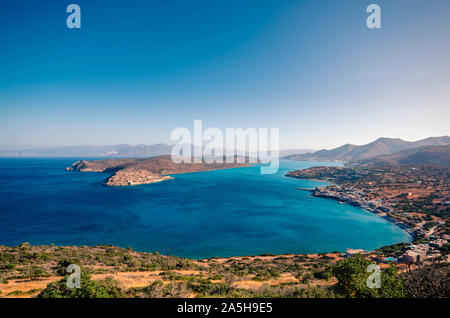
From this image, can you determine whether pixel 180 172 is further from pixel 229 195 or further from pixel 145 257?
pixel 145 257

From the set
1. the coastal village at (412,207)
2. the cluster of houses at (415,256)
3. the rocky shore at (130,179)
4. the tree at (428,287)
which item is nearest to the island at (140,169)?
the rocky shore at (130,179)

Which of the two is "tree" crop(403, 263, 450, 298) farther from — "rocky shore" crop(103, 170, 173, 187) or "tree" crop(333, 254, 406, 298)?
"rocky shore" crop(103, 170, 173, 187)

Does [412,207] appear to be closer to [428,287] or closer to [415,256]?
[415,256]

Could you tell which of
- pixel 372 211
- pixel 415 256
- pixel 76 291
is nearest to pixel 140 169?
pixel 372 211

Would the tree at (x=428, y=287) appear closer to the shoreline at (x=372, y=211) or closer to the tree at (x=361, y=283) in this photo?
the tree at (x=361, y=283)

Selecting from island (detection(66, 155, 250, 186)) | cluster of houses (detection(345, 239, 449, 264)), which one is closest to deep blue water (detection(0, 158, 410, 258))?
cluster of houses (detection(345, 239, 449, 264))
